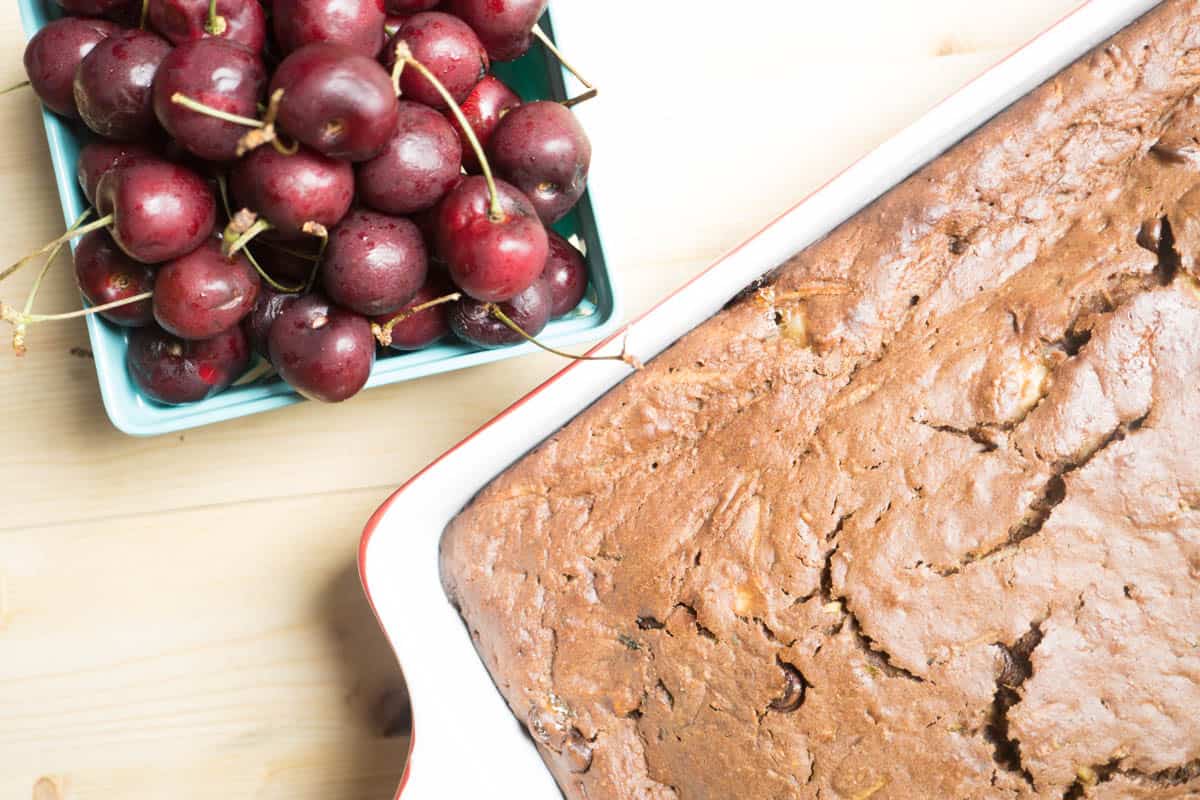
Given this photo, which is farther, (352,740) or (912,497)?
(352,740)

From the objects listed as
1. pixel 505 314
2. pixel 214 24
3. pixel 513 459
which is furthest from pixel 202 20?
pixel 513 459

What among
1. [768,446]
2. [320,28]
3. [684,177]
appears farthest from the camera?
[684,177]

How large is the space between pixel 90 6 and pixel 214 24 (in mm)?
166

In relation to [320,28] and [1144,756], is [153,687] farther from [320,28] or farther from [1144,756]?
[1144,756]

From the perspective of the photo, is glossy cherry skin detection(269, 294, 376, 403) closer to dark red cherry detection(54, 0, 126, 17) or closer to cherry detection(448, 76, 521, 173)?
cherry detection(448, 76, 521, 173)

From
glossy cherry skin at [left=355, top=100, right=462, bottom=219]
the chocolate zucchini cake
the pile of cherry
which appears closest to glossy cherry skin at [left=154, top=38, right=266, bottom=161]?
the pile of cherry

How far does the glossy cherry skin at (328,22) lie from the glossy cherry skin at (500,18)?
91mm

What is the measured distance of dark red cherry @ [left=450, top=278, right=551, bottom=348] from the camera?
973mm

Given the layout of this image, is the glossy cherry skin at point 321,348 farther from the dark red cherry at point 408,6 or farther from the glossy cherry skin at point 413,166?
the dark red cherry at point 408,6

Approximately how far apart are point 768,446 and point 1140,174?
1.45ft

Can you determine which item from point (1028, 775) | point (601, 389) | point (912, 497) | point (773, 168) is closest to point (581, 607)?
point (601, 389)

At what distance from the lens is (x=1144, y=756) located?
907 millimetres

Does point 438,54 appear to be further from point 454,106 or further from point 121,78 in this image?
point 121,78

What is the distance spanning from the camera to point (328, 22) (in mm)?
864
